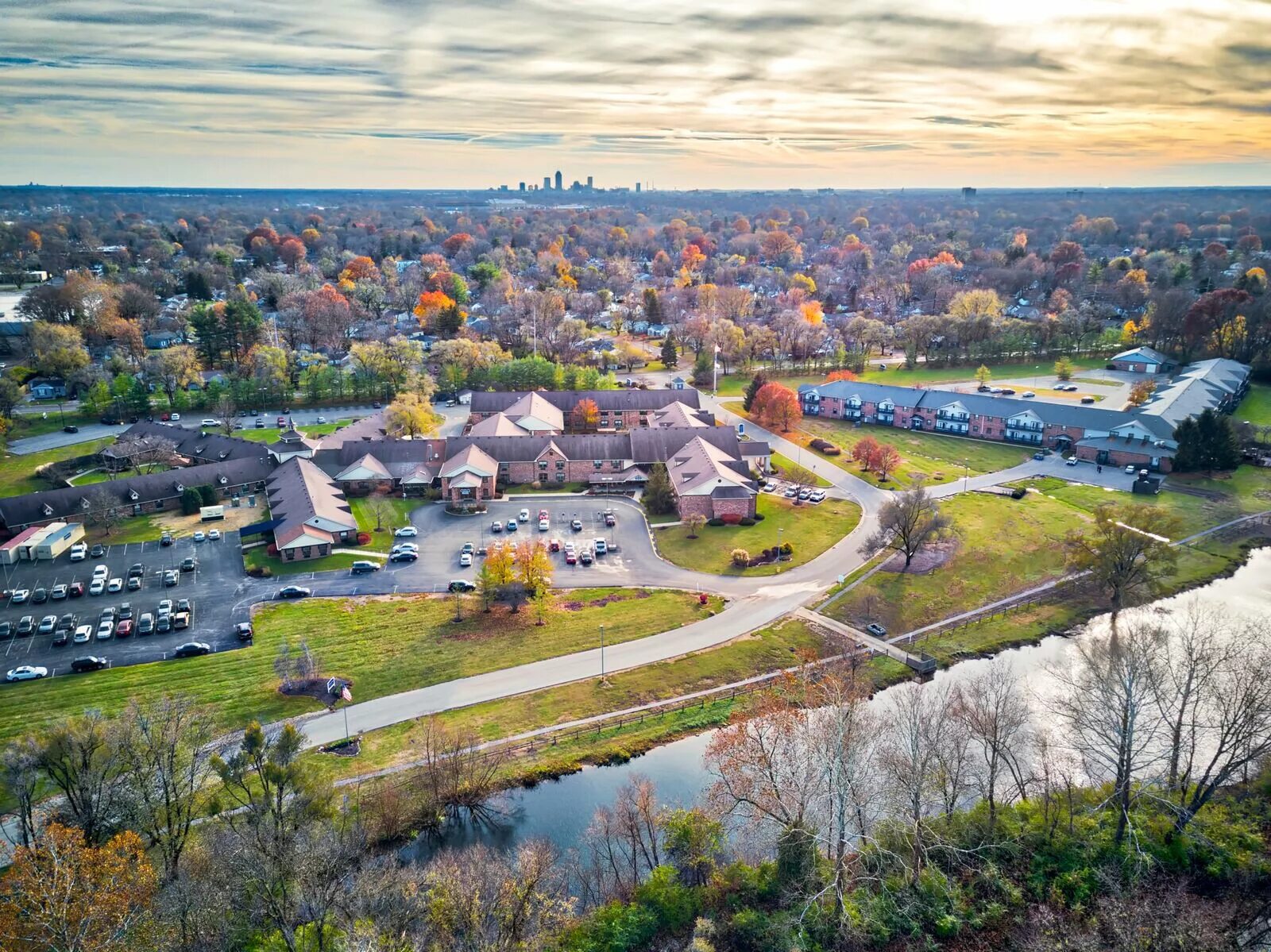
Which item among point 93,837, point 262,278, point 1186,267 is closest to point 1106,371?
point 1186,267

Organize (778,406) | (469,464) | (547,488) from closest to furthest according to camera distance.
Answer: (469,464) < (547,488) < (778,406)

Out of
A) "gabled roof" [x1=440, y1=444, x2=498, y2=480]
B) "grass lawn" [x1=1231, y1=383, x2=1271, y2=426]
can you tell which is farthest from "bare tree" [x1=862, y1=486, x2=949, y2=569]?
"grass lawn" [x1=1231, y1=383, x2=1271, y2=426]

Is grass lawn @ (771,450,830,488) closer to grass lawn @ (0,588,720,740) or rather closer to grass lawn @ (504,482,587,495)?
grass lawn @ (504,482,587,495)

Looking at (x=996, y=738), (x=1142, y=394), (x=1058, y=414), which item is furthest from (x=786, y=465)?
(x=996, y=738)

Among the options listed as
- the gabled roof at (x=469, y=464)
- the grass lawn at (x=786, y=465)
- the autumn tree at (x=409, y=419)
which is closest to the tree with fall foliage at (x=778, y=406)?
the grass lawn at (x=786, y=465)

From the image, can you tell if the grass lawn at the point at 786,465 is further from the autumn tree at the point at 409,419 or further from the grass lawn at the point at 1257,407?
the grass lawn at the point at 1257,407

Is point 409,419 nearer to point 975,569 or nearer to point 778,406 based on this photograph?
point 778,406
